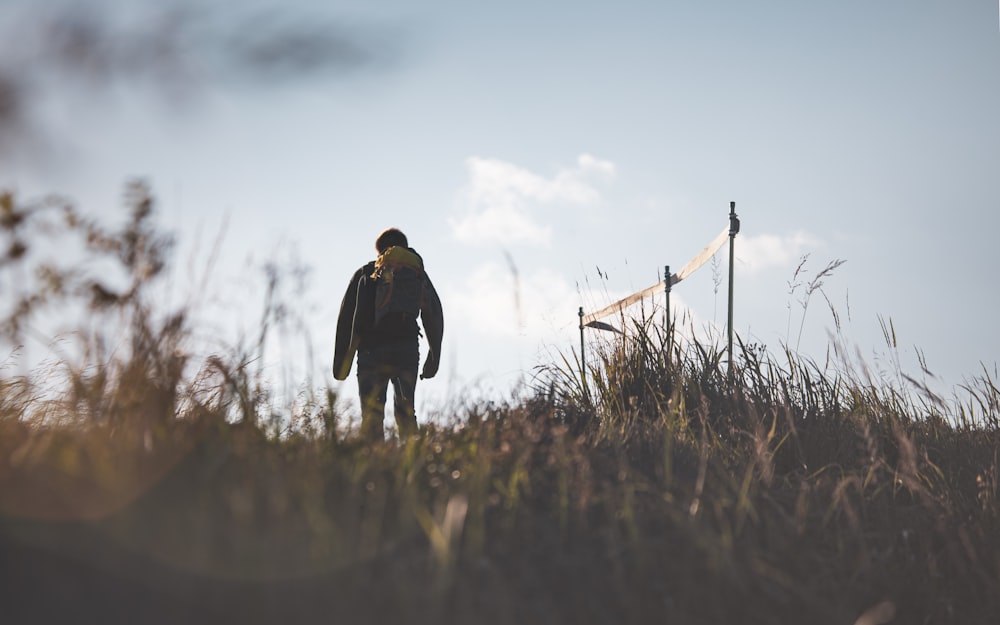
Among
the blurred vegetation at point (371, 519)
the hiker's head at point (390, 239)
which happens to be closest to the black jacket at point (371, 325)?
the hiker's head at point (390, 239)

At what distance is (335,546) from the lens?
2646mm

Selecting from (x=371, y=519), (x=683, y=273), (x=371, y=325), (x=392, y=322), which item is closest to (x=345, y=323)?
(x=371, y=325)

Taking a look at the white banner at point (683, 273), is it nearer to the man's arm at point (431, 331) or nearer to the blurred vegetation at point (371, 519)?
the man's arm at point (431, 331)

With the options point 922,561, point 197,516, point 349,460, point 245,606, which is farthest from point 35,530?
point 922,561

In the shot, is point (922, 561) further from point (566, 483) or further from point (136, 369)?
point (136, 369)

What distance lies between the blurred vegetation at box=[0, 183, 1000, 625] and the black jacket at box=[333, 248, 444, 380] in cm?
198

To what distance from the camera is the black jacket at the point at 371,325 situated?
6.39 m

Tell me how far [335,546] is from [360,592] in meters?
0.16

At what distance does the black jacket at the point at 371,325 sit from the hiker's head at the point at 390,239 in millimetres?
147

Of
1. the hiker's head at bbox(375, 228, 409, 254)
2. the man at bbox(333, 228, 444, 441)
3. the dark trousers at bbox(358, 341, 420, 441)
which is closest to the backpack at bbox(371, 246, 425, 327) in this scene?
the man at bbox(333, 228, 444, 441)

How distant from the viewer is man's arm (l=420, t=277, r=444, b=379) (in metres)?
6.66

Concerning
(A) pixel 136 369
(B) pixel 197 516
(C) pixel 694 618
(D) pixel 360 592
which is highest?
(A) pixel 136 369

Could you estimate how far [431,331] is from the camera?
22.0 feet

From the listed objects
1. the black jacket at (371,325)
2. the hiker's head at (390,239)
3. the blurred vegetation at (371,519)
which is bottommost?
the blurred vegetation at (371,519)
